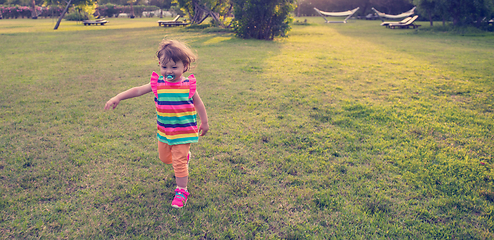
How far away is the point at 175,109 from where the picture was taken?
2463 millimetres

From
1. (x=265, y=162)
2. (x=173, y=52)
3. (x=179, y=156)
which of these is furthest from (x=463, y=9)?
(x=179, y=156)

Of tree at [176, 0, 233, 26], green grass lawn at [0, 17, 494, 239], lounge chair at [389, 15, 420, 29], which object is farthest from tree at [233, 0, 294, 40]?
lounge chair at [389, 15, 420, 29]

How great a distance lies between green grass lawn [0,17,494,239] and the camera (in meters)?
2.41

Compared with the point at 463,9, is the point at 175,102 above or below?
below

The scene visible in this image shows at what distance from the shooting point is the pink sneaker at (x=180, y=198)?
259 cm

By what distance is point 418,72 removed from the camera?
770 centimetres

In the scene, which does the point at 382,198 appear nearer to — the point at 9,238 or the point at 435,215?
the point at 435,215

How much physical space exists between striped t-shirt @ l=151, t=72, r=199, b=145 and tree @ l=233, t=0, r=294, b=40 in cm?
1307

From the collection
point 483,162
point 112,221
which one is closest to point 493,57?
point 483,162

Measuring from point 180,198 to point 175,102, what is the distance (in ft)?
3.02

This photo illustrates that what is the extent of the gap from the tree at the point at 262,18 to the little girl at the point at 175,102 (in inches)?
513

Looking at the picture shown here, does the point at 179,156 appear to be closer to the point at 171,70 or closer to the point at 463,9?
the point at 171,70

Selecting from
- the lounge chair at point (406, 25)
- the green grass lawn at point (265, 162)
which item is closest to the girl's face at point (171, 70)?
the green grass lawn at point (265, 162)

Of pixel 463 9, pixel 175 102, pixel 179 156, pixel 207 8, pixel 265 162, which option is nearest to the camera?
pixel 175 102
